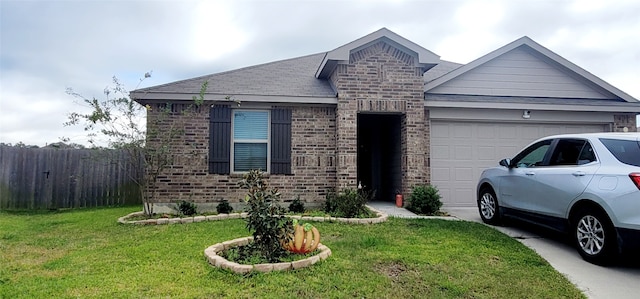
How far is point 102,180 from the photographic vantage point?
1144 cm

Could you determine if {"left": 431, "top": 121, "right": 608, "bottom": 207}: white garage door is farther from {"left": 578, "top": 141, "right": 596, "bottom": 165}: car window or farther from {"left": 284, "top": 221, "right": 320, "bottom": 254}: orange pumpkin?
{"left": 284, "top": 221, "right": 320, "bottom": 254}: orange pumpkin

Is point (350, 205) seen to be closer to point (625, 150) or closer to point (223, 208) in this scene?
point (223, 208)

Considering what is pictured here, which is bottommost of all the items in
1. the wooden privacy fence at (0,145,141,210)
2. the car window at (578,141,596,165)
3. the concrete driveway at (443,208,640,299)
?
the concrete driveway at (443,208,640,299)

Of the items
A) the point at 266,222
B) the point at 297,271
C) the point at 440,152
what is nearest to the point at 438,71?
the point at 440,152

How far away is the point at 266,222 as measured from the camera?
4516mm

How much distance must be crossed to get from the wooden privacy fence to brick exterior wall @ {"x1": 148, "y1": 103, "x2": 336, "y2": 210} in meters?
2.29

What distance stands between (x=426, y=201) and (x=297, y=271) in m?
4.94

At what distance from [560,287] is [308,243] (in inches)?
113

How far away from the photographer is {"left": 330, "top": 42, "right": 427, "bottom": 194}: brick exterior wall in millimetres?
9227

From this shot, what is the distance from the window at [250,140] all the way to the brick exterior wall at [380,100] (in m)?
1.80

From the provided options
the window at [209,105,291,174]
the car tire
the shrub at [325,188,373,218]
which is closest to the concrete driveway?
the car tire

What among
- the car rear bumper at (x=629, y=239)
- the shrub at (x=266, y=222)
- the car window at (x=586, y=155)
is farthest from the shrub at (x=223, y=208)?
the car rear bumper at (x=629, y=239)

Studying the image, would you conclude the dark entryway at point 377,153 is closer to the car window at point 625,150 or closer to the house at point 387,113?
the house at point 387,113

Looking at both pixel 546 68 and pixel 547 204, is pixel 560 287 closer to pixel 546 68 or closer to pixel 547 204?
pixel 547 204
